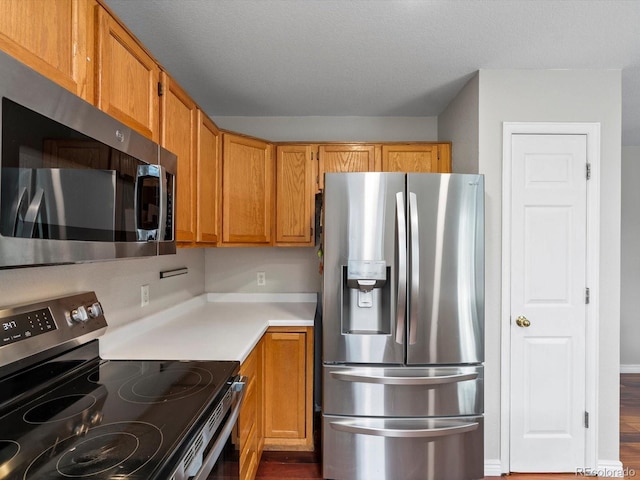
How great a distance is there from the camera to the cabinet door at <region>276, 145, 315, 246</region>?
2.68 meters

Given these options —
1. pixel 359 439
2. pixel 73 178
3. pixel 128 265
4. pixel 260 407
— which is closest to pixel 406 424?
pixel 359 439

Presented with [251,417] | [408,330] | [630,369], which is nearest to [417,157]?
[408,330]

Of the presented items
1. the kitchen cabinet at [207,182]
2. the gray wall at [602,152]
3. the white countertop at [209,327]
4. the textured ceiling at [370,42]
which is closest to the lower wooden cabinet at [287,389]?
the white countertop at [209,327]

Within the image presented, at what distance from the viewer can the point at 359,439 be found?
76.2 inches

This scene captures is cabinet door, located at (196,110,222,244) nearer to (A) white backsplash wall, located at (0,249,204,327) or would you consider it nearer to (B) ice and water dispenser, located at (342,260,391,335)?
(A) white backsplash wall, located at (0,249,204,327)

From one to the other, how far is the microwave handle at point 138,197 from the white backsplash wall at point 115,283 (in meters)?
0.40

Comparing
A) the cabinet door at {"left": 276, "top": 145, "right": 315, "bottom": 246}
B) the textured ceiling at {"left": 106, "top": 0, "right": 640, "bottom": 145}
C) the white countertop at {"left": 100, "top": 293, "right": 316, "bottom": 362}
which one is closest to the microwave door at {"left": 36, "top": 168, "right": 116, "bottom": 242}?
the white countertop at {"left": 100, "top": 293, "right": 316, "bottom": 362}

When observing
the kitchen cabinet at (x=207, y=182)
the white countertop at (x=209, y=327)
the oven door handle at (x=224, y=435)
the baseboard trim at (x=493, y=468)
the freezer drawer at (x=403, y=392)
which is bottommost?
the baseboard trim at (x=493, y=468)

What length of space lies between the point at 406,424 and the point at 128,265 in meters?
1.73

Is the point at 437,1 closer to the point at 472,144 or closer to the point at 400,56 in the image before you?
the point at 400,56

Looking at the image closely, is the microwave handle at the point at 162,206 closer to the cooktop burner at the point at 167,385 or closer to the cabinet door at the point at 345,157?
the cooktop burner at the point at 167,385

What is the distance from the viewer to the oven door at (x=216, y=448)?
0.88 m

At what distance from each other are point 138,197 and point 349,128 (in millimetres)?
2188

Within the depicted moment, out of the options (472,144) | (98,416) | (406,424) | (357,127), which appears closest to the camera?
(98,416)
